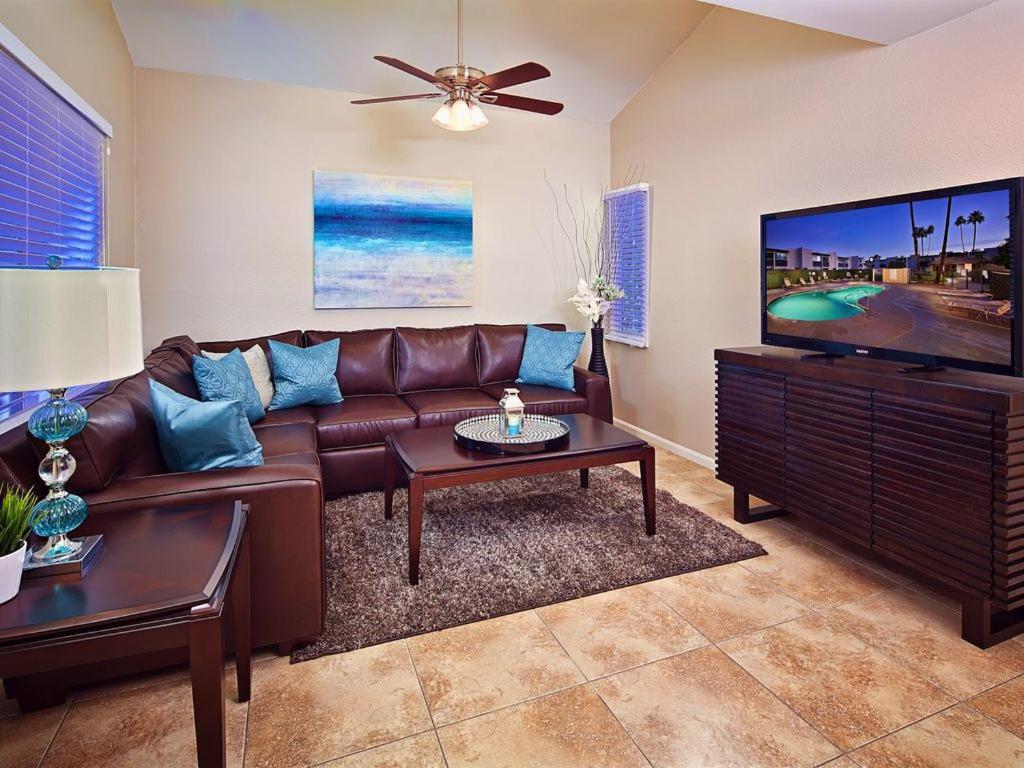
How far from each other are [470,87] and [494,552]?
2239 millimetres

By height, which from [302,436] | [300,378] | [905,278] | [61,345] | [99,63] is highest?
[99,63]

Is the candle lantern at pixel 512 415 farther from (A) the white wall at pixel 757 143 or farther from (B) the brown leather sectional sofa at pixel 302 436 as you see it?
(A) the white wall at pixel 757 143

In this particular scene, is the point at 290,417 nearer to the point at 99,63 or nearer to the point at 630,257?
the point at 99,63

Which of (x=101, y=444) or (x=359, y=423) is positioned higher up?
(x=101, y=444)

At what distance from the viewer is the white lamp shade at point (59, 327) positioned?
1.17 metres

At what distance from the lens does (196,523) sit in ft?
5.25

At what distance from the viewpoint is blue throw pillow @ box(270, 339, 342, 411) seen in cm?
372

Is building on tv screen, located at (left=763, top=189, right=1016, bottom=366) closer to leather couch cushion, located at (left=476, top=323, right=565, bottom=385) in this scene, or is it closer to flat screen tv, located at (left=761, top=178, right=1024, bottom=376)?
flat screen tv, located at (left=761, top=178, right=1024, bottom=376)

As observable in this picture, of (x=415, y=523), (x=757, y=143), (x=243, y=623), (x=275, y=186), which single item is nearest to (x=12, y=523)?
(x=243, y=623)

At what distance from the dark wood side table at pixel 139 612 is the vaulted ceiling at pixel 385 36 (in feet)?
11.1

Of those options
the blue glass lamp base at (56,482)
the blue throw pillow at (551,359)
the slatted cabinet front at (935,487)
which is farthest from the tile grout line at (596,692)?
the blue throw pillow at (551,359)

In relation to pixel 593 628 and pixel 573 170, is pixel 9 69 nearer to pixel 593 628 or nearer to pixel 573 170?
pixel 593 628

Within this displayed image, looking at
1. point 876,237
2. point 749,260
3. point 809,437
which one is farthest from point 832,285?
point 749,260

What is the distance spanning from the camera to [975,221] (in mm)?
2064
